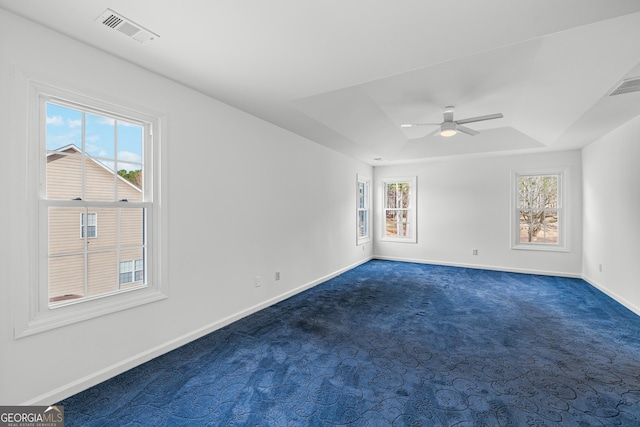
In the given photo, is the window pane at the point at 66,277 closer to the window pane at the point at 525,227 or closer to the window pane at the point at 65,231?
the window pane at the point at 65,231

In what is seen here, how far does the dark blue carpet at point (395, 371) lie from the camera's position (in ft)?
6.35

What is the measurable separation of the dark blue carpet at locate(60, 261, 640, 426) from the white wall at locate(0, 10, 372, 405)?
0.26 m

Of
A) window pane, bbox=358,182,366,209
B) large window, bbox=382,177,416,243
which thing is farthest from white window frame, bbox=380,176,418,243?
window pane, bbox=358,182,366,209

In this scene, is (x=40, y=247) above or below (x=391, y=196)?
below

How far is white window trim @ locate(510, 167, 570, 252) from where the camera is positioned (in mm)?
5863

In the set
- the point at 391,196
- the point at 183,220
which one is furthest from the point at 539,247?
the point at 183,220

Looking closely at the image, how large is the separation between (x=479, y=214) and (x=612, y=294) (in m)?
2.62

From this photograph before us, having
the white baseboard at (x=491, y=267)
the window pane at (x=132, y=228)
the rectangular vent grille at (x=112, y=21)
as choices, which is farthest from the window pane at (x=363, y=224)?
the rectangular vent grille at (x=112, y=21)

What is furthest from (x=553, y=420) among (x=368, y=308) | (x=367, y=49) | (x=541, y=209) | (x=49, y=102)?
(x=541, y=209)

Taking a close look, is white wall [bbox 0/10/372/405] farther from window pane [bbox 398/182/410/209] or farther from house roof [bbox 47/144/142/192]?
window pane [bbox 398/182/410/209]

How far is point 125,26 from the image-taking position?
1996mm

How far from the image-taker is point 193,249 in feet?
10.00

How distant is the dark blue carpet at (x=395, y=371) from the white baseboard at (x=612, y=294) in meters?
0.11

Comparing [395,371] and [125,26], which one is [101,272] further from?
[395,371]
